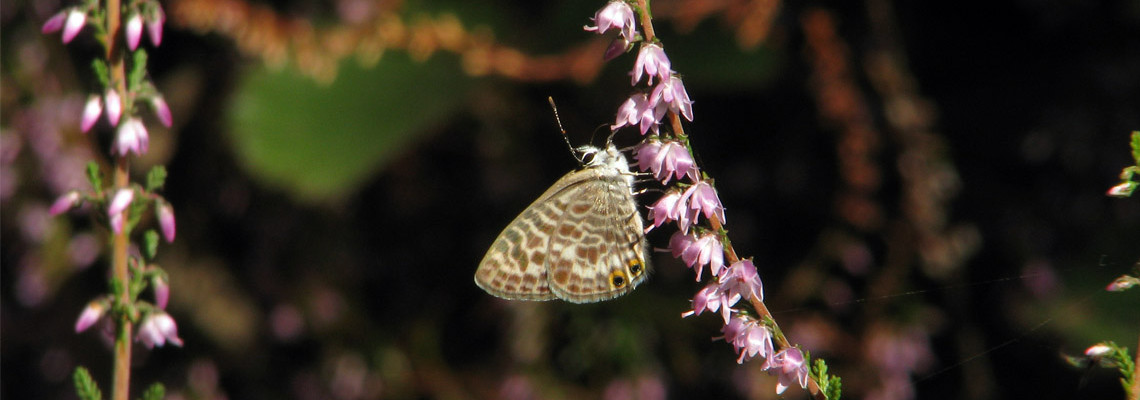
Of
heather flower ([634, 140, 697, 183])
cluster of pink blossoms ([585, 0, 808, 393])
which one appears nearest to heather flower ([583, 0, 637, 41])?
cluster of pink blossoms ([585, 0, 808, 393])

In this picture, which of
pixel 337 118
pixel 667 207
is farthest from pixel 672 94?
pixel 337 118

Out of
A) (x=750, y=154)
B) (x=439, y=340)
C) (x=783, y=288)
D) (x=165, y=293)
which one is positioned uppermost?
(x=165, y=293)

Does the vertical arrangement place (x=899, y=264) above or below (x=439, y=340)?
above

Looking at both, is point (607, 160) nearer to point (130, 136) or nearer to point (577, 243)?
point (577, 243)

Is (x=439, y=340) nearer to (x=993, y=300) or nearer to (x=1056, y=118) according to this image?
(x=993, y=300)

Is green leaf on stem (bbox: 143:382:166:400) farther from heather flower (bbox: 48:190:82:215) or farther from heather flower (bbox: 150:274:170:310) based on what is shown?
heather flower (bbox: 48:190:82:215)

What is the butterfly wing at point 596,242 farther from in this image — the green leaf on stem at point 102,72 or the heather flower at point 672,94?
the green leaf on stem at point 102,72

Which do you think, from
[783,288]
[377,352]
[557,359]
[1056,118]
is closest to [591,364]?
[557,359]
